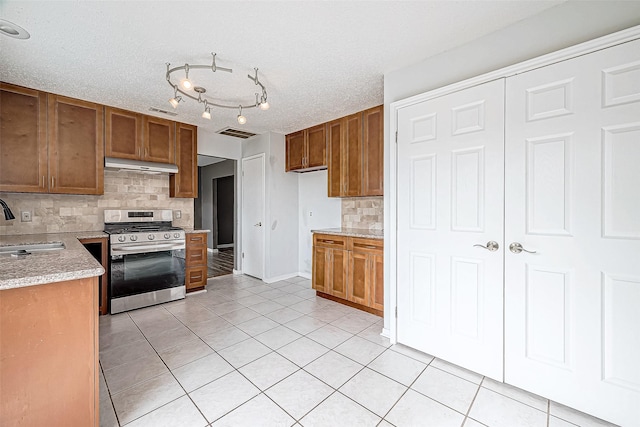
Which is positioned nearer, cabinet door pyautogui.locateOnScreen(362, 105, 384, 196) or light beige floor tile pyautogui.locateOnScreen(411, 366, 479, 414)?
light beige floor tile pyautogui.locateOnScreen(411, 366, 479, 414)

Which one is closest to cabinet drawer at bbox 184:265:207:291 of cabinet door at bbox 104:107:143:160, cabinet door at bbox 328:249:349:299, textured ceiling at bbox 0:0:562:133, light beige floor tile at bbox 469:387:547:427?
cabinet door at bbox 104:107:143:160

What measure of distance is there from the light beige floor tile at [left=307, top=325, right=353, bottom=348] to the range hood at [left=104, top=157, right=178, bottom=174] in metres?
2.83

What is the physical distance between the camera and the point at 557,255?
1.66 meters

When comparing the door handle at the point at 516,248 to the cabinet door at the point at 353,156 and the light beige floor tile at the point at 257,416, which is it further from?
the cabinet door at the point at 353,156

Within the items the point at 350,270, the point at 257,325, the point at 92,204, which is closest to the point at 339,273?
Result: the point at 350,270

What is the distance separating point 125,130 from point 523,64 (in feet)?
13.4

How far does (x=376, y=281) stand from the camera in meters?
3.03

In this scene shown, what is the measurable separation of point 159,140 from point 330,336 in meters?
3.31

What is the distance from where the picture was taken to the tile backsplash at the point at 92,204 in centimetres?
306

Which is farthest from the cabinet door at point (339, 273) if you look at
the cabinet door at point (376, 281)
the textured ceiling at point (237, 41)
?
the textured ceiling at point (237, 41)

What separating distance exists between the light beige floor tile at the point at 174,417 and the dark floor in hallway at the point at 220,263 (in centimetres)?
340

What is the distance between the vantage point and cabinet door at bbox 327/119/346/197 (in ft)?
12.2

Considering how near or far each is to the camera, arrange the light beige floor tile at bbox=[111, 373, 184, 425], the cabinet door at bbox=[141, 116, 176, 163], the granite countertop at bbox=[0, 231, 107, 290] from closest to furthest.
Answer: the granite countertop at bbox=[0, 231, 107, 290]
the light beige floor tile at bbox=[111, 373, 184, 425]
the cabinet door at bbox=[141, 116, 176, 163]

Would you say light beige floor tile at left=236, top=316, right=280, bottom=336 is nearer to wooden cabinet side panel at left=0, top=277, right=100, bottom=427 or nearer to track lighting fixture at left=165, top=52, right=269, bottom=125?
wooden cabinet side panel at left=0, top=277, right=100, bottom=427
